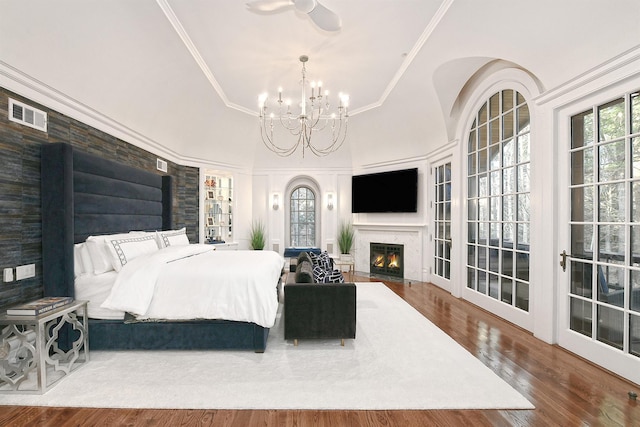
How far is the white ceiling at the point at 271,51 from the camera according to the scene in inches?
97.4

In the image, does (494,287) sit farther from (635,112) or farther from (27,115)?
(27,115)

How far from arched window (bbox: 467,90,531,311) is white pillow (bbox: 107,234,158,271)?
4.37 meters

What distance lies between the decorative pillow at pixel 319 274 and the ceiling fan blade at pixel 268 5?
8.30 feet

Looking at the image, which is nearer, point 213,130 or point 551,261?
point 551,261

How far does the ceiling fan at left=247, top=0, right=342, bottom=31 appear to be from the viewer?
2.48 meters

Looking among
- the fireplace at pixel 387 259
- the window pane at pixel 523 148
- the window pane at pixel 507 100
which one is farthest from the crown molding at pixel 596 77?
the fireplace at pixel 387 259

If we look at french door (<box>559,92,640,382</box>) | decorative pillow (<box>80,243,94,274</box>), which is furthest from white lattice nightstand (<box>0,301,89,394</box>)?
french door (<box>559,92,640,382</box>)

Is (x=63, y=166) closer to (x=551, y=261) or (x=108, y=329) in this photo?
(x=108, y=329)

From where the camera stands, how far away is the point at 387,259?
6.59 m

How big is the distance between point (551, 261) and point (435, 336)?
1.40 m

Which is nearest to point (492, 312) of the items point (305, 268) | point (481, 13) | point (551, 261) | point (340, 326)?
point (551, 261)

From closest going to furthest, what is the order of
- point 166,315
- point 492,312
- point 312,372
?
point 312,372, point 166,315, point 492,312

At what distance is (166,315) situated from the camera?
9.11 ft

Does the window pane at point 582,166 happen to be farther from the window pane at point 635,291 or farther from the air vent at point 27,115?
the air vent at point 27,115
